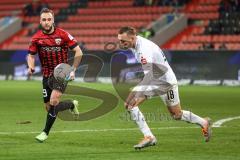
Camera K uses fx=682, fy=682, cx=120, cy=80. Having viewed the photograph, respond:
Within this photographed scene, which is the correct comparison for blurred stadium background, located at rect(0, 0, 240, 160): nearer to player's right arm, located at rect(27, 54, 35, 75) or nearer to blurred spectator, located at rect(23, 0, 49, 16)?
blurred spectator, located at rect(23, 0, 49, 16)

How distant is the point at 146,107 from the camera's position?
20031 millimetres

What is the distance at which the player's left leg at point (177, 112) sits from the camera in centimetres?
1107

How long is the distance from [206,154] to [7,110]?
9476 millimetres

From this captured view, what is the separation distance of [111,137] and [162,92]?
1841mm

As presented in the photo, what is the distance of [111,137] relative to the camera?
40.9ft

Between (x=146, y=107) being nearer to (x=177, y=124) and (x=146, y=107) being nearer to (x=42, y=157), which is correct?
(x=177, y=124)

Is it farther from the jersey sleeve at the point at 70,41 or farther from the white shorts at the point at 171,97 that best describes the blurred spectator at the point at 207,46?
the white shorts at the point at 171,97

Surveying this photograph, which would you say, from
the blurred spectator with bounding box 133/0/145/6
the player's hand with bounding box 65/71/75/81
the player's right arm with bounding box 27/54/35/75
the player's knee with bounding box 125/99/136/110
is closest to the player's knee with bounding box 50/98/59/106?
the player's hand with bounding box 65/71/75/81

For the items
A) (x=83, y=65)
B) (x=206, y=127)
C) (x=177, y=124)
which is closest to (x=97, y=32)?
(x=83, y=65)

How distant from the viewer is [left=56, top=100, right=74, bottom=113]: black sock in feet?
40.8

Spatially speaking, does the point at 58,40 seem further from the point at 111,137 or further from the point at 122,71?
the point at 122,71

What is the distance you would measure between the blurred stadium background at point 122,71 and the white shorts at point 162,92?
764mm

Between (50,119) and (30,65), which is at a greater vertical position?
(30,65)

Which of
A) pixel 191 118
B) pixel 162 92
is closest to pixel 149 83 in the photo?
pixel 162 92
